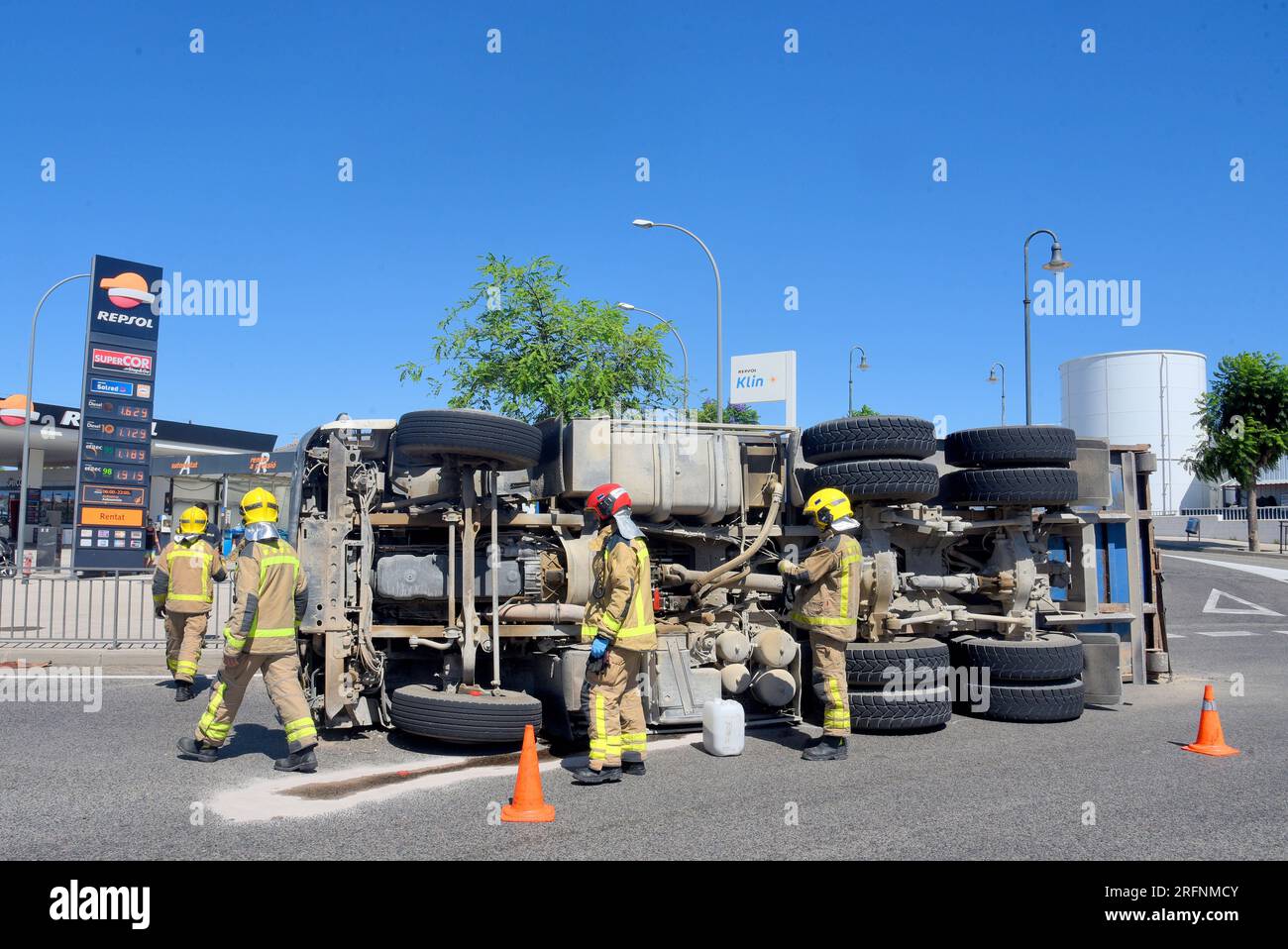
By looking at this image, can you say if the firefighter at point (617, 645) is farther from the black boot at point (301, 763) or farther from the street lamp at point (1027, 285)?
the street lamp at point (1027, 285)

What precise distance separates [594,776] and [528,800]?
801 mm

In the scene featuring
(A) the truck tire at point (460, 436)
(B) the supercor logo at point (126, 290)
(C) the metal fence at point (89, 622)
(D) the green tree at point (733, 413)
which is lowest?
(C) the metal fence at point (89, 622)

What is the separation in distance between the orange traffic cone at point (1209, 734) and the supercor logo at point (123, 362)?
82.7ft

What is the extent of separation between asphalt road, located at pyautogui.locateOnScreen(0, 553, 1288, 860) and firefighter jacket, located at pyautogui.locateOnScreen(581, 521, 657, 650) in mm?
926

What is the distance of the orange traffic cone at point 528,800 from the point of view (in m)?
5.20

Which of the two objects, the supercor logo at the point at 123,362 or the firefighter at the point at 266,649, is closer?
the firefighter at the point at 266,649

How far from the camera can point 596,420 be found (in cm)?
774

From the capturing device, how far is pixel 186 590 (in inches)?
347

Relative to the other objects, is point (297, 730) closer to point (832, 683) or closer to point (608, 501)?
point (608, 501)

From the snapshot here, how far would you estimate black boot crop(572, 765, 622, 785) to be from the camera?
599cm

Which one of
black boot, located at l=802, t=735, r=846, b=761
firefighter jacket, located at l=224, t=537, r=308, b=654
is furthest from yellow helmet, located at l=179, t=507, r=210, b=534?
black boot, located at l=802, t=735, r=846, b=761

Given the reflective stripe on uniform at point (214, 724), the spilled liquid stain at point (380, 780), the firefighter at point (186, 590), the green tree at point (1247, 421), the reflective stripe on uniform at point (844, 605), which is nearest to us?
the spilled liquid stain at point (380, 780)

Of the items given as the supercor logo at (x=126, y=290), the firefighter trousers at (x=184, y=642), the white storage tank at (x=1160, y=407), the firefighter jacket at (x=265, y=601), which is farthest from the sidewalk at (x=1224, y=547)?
the firefighter jacket at (x=265, y=601)

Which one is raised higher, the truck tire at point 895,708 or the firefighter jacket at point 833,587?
the firefighter jacket at point 833,587
